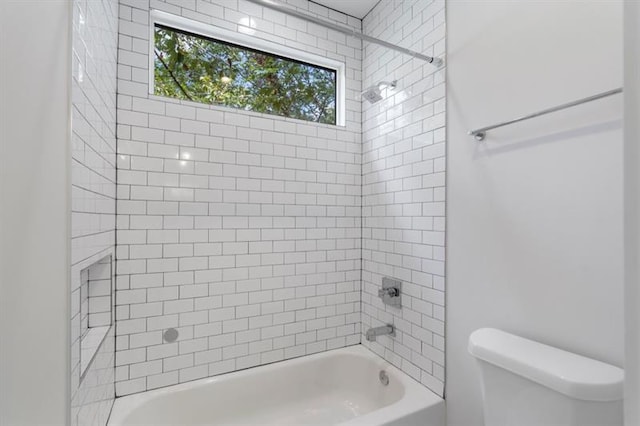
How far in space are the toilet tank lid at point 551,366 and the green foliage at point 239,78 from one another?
1796 mm

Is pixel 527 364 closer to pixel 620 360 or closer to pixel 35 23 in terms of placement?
pixel 620 360

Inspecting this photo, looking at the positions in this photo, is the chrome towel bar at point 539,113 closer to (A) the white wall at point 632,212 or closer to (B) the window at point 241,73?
(A) the white wall at point 632,212

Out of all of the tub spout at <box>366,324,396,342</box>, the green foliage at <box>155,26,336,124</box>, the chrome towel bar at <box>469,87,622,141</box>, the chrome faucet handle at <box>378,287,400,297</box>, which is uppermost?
the green foliage at <box>155,26,336,124</box>

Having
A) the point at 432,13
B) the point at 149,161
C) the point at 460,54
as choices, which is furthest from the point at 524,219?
the point at 149,161

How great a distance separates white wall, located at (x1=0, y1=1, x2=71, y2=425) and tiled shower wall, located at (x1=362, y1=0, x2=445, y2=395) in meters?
1.63

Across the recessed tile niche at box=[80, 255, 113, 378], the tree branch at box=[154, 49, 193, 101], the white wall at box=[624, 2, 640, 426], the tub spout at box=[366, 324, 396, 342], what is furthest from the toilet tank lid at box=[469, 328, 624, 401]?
the tree branch at box=[154, 49, 193, 101]

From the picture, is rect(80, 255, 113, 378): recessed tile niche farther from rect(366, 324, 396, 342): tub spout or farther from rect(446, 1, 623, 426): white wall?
rect(446, 1, 623, 426): white wall

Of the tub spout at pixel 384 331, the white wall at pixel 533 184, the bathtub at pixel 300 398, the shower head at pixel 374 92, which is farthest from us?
the tub spout at pixel 384 331

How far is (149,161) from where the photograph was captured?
5.98 feet

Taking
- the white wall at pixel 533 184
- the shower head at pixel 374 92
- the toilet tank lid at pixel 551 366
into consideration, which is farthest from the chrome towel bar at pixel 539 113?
the toilet tank lid at pixel 551 366

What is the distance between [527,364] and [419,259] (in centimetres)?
83

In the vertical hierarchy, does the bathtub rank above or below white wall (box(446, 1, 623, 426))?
below

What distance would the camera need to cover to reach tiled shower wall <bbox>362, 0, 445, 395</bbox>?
1789 millimetres

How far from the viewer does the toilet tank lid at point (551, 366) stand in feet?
3.21
